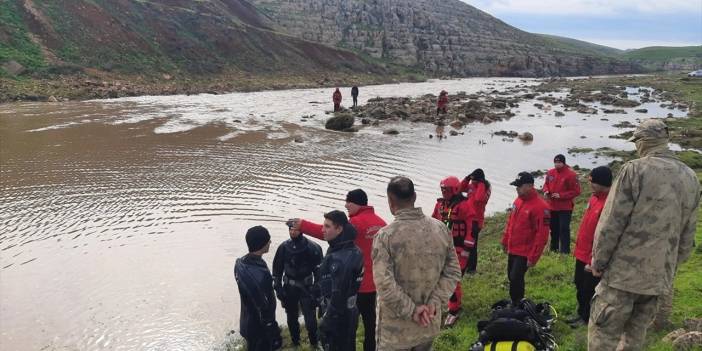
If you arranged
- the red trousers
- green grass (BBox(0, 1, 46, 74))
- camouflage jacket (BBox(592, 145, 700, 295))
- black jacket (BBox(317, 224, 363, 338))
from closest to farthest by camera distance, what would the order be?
1. camouflage jacket (BBox(592, 145, 700, 295))
2. black jacket (BBox(317, 224, 363, 338))
3. the red trousers
4. green grass (BBox(0, 1, 46, 74))

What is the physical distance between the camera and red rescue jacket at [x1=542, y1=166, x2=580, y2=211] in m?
10.6

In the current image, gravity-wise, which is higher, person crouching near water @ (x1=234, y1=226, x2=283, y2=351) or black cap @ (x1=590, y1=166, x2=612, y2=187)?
black cap @ (x1=590, y1=166, x2=612, y2=187)

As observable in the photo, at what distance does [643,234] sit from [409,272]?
7.50 feet

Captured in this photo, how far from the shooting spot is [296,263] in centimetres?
720

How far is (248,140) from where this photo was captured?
27375mm

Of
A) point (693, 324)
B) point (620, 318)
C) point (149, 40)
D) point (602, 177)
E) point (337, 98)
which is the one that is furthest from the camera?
point (149, 40)

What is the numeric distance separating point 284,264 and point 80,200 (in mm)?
11535

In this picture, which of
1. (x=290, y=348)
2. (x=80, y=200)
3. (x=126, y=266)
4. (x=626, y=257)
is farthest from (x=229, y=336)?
(x=80, y=200)

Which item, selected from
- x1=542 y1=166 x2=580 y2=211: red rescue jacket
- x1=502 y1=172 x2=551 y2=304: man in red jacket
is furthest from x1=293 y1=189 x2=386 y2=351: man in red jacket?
x1=542 y1=166 x2=580 y2=211: red rescue jacket

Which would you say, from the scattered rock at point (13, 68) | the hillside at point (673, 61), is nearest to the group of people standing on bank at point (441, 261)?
the scattered rock at point (13, 68)

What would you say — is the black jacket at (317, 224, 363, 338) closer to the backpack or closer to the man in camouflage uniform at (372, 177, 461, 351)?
the man in camouflage uniform at (372, 177, 461, 351)

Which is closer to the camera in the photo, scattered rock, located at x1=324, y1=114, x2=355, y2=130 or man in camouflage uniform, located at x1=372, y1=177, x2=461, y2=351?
man in camouflage uniform, located at x1=372, y1=177, x2=461, y2=351

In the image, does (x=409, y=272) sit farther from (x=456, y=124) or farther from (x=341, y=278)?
(x=456, y=124)

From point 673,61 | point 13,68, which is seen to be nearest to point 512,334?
point 13,68
